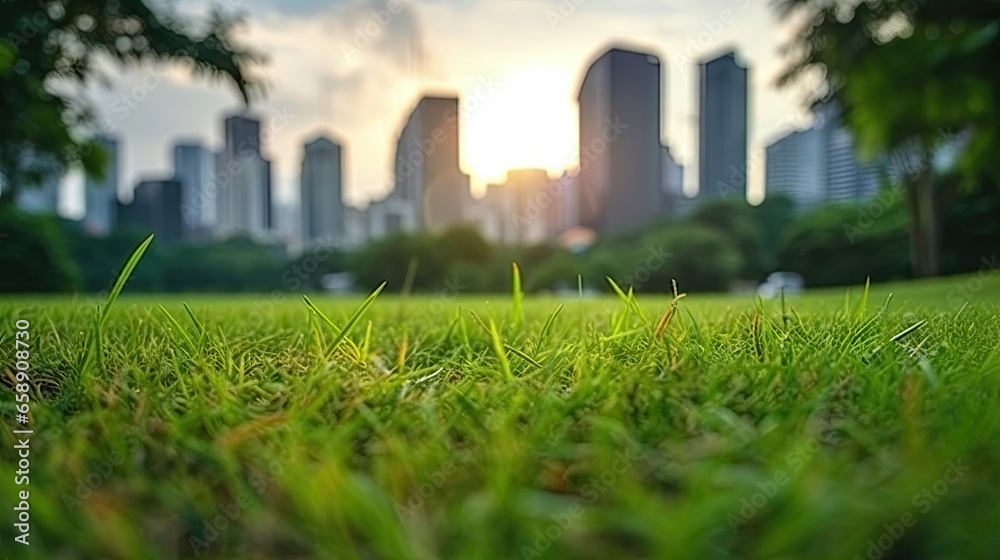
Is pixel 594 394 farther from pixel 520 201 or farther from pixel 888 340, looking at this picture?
pixel 520 201

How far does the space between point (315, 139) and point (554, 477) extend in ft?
274

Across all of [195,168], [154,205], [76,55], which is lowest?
[76,55]

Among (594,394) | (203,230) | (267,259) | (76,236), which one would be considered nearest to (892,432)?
(594,394)

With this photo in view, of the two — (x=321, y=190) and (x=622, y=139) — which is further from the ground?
(x=622, y=139)

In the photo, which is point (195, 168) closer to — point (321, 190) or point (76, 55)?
point (321, 190)

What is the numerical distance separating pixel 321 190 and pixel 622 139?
132 ft

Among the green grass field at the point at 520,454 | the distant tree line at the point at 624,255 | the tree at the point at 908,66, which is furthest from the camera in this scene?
the distant tree line at the point at 624,255

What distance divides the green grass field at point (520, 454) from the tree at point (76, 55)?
7.72m

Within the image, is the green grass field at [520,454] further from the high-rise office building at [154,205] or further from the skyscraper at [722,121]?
the high-rise office building at [154,205]

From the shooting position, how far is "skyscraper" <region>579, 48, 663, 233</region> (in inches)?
1822

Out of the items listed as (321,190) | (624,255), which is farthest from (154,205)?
(624,255)

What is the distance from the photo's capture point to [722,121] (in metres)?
38.3

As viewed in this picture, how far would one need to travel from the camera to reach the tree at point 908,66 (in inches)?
316

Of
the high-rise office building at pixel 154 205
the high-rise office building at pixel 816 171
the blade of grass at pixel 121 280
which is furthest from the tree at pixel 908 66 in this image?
the high-rise office building at pixel 154 205
